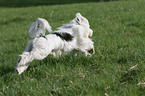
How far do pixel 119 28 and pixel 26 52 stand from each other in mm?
3459

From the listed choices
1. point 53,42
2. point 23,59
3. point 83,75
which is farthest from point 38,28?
point 83,75

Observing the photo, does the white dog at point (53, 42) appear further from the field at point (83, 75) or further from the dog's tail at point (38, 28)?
the field at point (83, 75)

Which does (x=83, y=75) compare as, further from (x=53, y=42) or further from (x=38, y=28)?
(x=38, y=28)

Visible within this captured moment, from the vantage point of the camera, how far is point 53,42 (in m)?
2.53

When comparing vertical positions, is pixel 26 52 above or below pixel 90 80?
above

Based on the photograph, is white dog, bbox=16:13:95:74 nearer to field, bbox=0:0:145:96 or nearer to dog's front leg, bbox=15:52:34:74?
dog's front leg, bbox=15:52:34:74

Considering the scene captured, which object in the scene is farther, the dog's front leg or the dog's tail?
the dog's tail

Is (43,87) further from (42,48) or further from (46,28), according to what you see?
(46,28)

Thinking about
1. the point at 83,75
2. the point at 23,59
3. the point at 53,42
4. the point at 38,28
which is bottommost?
the point at 83,75

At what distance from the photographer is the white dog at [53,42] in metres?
2.24

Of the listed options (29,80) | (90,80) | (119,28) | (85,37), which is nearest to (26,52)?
(29,80)

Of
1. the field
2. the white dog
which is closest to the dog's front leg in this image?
the white dog

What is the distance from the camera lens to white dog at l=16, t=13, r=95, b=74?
2.24 meters

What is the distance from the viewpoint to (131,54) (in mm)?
2951
